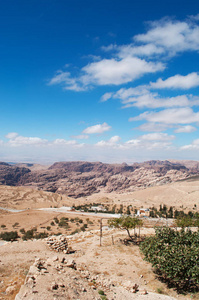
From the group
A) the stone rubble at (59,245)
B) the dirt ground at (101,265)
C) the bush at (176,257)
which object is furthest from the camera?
the stone rubble at (59,245)

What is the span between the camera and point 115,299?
1275 centimetres

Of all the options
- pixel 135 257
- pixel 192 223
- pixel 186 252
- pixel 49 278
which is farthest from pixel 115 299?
pixel 192 223

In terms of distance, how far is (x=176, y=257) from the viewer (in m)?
14.9

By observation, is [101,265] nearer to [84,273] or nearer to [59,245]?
[84,273]

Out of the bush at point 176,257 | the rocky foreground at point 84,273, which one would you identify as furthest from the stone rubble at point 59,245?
the bush at point 176,257

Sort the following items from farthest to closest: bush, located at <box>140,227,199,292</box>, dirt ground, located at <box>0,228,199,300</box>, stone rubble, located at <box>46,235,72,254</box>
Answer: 1. stone rubble, located at <box>46,235,72,254</box>
2. bush, located at <box>140,227,199,292</box>
3. dirt ground, located at <box>0,228,199,300</box>

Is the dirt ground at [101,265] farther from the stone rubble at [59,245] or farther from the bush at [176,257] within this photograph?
the bush at [176,257]

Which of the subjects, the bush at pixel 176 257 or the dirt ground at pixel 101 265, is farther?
the bush at pixel 176 257

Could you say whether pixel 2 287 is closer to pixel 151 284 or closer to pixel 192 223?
pixel 151 284

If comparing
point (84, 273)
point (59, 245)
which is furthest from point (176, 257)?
point (59, 245)

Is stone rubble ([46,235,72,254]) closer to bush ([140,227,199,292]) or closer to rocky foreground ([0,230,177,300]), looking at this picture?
rocky foreground ([0,230,177,300])

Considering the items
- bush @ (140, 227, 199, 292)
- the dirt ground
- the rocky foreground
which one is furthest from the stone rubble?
bush @ (140, 227, 199, 292)

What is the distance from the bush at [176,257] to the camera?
14430 mm

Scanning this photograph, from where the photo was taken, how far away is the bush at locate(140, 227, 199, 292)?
14430 millimetres
